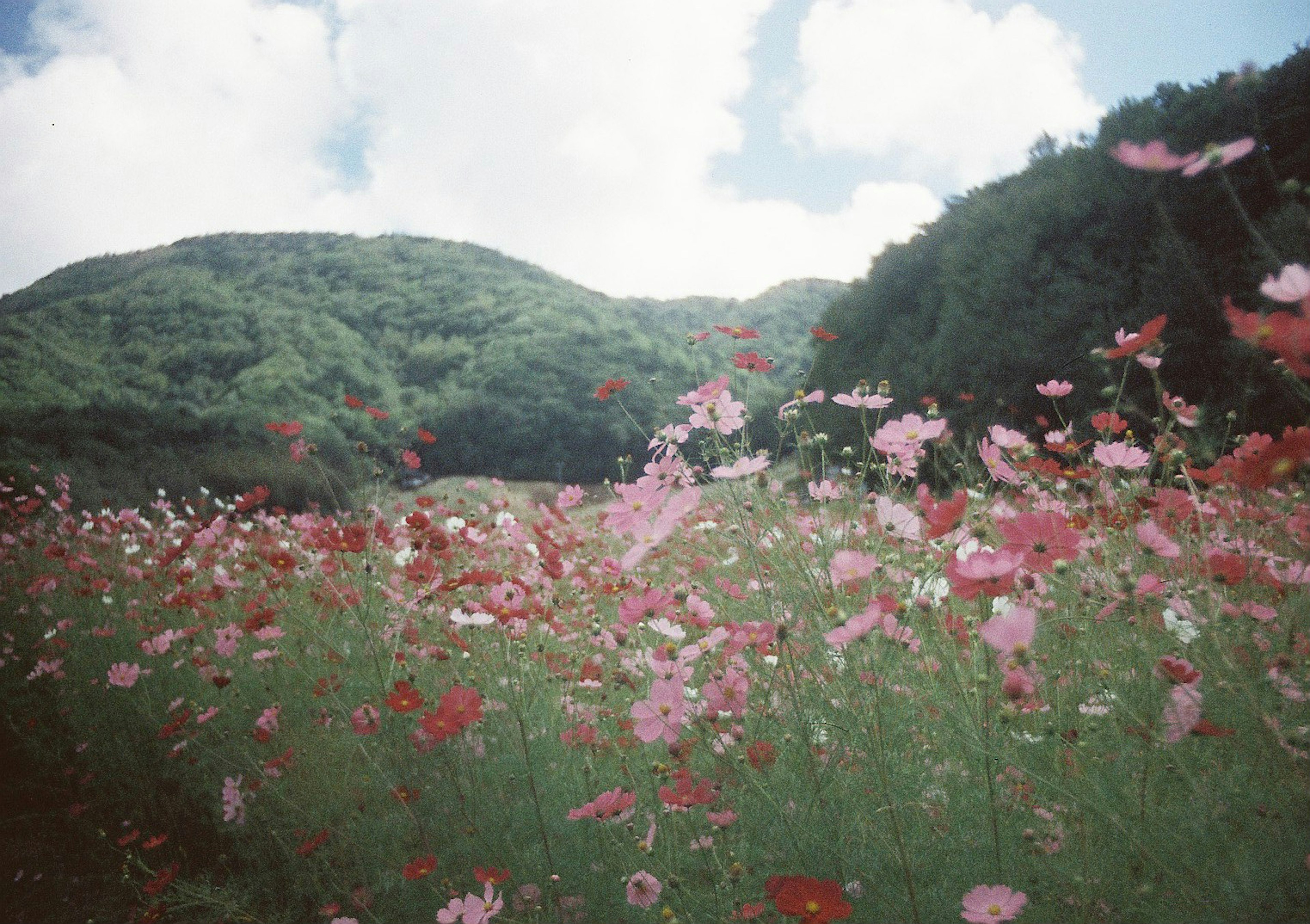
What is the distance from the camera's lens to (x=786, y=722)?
5.00 feet

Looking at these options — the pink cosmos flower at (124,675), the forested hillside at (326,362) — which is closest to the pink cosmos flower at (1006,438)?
the pink cosmos flower at (124,675)

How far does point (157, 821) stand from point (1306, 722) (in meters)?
3.05

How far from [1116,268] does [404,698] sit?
4.54m

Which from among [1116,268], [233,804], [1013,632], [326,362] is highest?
[326,362]

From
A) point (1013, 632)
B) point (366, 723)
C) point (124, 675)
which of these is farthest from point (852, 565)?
point (124, 675)

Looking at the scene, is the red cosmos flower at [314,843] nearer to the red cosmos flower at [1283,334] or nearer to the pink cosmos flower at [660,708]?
the pink cosmos flower at [660,708]

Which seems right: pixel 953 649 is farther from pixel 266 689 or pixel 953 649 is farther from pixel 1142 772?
pixel 266 689

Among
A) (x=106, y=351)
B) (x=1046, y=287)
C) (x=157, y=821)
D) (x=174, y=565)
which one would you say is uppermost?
(x=106, y=351)

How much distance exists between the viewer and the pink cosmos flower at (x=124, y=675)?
2.41m

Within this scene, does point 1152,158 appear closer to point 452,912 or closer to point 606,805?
point 606,805

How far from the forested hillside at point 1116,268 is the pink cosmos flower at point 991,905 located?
1.96m

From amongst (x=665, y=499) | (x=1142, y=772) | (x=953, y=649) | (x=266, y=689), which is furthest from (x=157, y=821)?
(x=1142, y=772)

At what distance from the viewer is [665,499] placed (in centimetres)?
112

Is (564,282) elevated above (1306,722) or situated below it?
above
